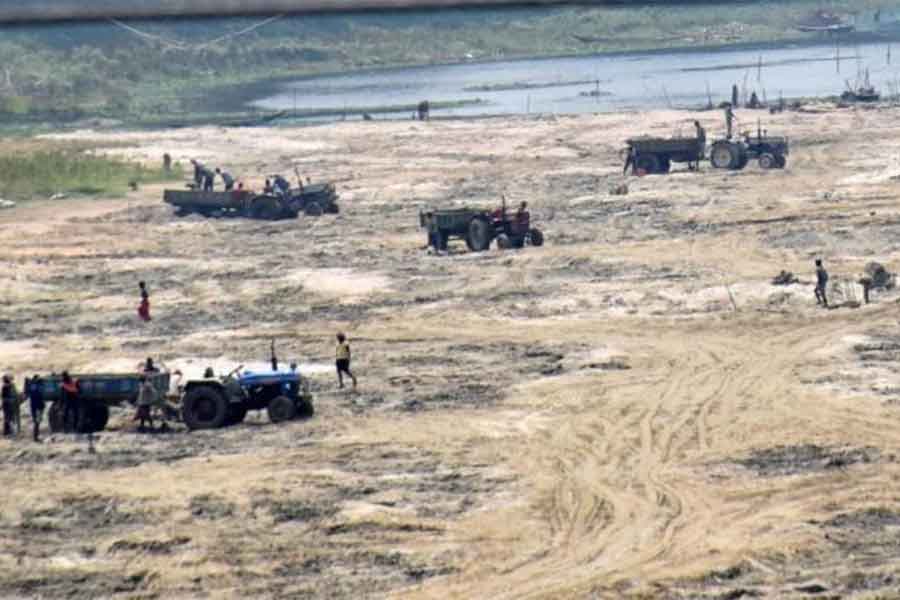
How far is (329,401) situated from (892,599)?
1271cm

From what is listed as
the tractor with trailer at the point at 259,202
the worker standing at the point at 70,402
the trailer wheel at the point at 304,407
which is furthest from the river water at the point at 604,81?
the worker standing at the point at 70,402

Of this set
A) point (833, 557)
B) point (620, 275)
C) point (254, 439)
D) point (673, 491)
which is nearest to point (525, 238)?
point (620, 275)

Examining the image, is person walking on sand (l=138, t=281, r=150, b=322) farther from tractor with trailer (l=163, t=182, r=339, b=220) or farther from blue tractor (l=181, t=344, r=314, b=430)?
tractor with trailer (l=163, t=182, r=339, b=220)

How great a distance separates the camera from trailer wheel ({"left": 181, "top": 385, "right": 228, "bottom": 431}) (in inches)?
1059

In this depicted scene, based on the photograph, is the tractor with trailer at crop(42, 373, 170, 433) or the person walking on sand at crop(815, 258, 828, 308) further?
the person walking on sand at crop(815, 258, 828, 308)

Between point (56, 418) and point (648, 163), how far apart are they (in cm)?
3694

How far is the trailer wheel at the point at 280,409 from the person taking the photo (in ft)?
89.4

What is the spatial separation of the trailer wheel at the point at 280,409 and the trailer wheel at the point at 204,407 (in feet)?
2.31

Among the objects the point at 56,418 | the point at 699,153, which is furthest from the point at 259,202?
the point at 56,418

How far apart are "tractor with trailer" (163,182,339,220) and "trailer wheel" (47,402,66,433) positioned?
28472mm

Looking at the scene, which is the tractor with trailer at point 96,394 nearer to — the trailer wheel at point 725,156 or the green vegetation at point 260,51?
the trailer wheel at point 725,156

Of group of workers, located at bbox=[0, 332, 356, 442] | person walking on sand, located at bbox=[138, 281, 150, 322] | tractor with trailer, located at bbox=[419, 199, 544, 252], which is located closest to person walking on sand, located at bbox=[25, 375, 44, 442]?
group of workers, located at bbox=[0, 332, 356, 442]

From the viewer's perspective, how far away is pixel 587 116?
89250mm

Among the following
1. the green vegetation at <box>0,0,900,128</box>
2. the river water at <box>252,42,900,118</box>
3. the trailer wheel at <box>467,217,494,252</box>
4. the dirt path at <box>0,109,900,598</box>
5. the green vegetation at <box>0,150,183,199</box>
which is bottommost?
the dirt path at <box>0,109,900,598</box>
